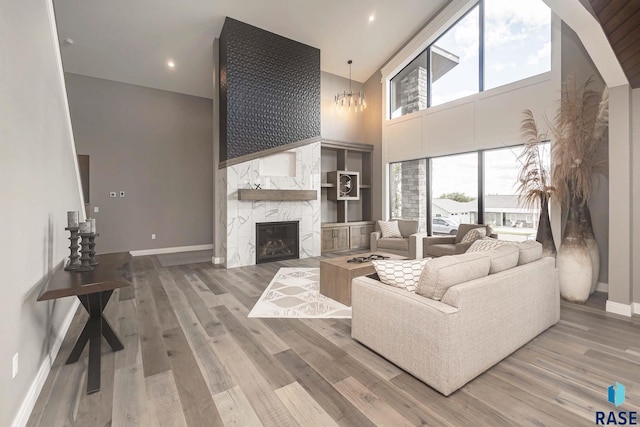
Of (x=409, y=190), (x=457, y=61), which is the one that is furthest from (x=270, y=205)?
(x=457, y=61)

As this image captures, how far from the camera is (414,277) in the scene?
2121mm

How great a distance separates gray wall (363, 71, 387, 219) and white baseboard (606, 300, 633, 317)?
172 inches

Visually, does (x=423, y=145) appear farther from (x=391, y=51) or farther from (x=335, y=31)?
(x=335, y=31)

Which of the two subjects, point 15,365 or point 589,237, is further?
point 589,237

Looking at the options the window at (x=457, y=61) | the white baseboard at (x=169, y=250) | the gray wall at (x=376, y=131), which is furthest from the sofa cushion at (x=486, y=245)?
the white baseboard at (x=169, y=250)

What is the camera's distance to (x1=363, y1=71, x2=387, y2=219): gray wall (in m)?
7.26

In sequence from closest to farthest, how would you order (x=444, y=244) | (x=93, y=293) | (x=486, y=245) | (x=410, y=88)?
(x=93, y=293)
(x=486, y=245)
(x=444, y=244)
(x=410, y=88)

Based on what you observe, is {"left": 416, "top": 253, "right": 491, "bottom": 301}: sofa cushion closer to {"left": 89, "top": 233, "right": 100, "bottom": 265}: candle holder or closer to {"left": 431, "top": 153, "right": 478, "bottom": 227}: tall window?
{"left": 89, "top": 233, "right": 100, "bottom": 265}: candle holder

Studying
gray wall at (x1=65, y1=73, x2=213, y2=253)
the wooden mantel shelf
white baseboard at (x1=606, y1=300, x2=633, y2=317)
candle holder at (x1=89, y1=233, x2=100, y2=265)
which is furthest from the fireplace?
white baseboard at (x1=606, y1=300, x2=633, y2=317)

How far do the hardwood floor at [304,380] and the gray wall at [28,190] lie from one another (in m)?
0.30

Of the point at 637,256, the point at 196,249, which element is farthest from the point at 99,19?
the point at 637,256

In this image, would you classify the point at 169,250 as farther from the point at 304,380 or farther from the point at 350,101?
the point at 304,380

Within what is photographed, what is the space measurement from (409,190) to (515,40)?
126 inches

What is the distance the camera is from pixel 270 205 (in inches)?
225
